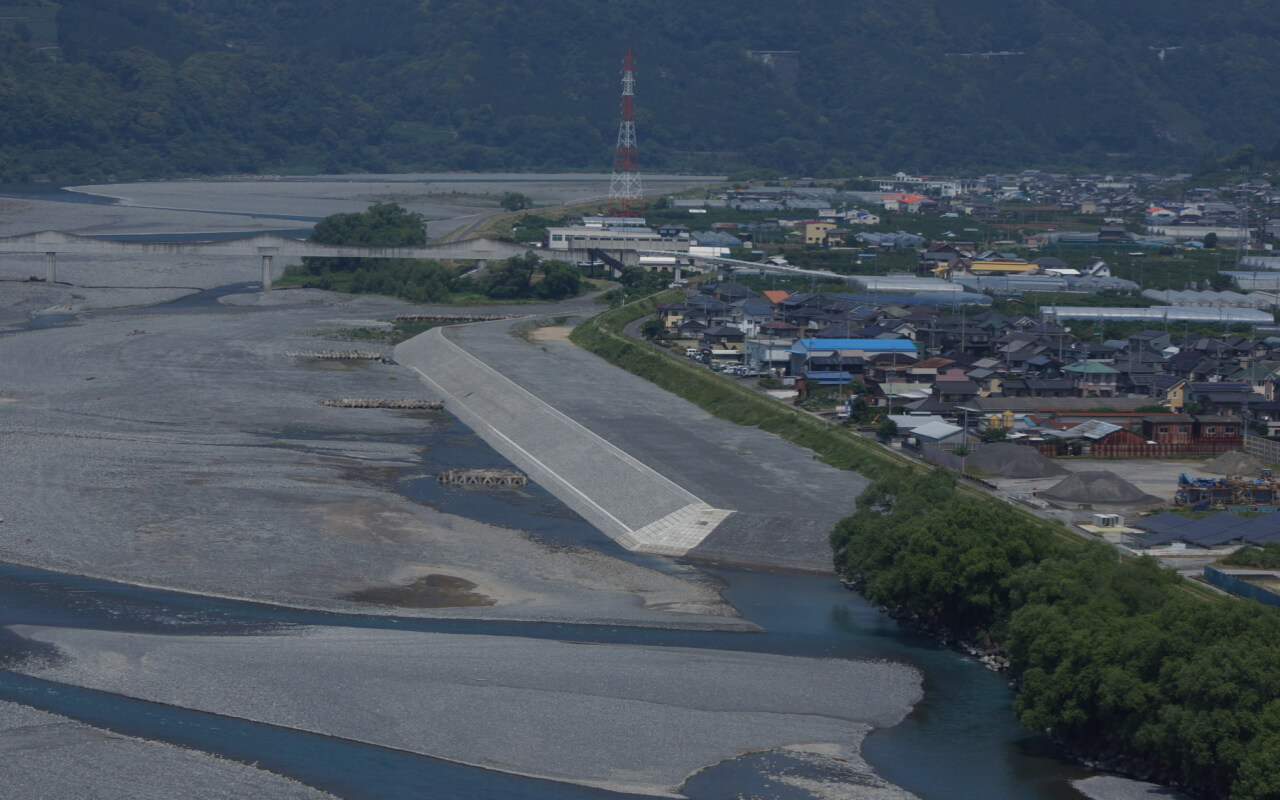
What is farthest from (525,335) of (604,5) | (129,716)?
(604,5)

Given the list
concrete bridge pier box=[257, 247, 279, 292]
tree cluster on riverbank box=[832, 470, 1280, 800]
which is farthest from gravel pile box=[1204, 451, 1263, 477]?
concrete bridge pier box=[257, 247, 279, 292]

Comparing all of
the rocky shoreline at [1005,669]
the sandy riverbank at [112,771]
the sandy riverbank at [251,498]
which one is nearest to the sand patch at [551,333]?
the sandy riverbank at [251,498]

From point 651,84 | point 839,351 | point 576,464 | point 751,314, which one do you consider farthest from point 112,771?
point 651,84

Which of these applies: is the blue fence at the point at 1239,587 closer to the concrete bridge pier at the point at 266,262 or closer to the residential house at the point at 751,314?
the residential house at the point at 751,314

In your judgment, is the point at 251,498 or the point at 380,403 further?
the point at 380,403

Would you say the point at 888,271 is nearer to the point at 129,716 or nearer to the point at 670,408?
the point at 670,408

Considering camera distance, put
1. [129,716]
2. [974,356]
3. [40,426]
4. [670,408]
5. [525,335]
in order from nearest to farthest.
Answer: [129,716], [40,426], [670,408], [974,356], [525,335]

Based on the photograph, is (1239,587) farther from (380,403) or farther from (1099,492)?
(380,403)
